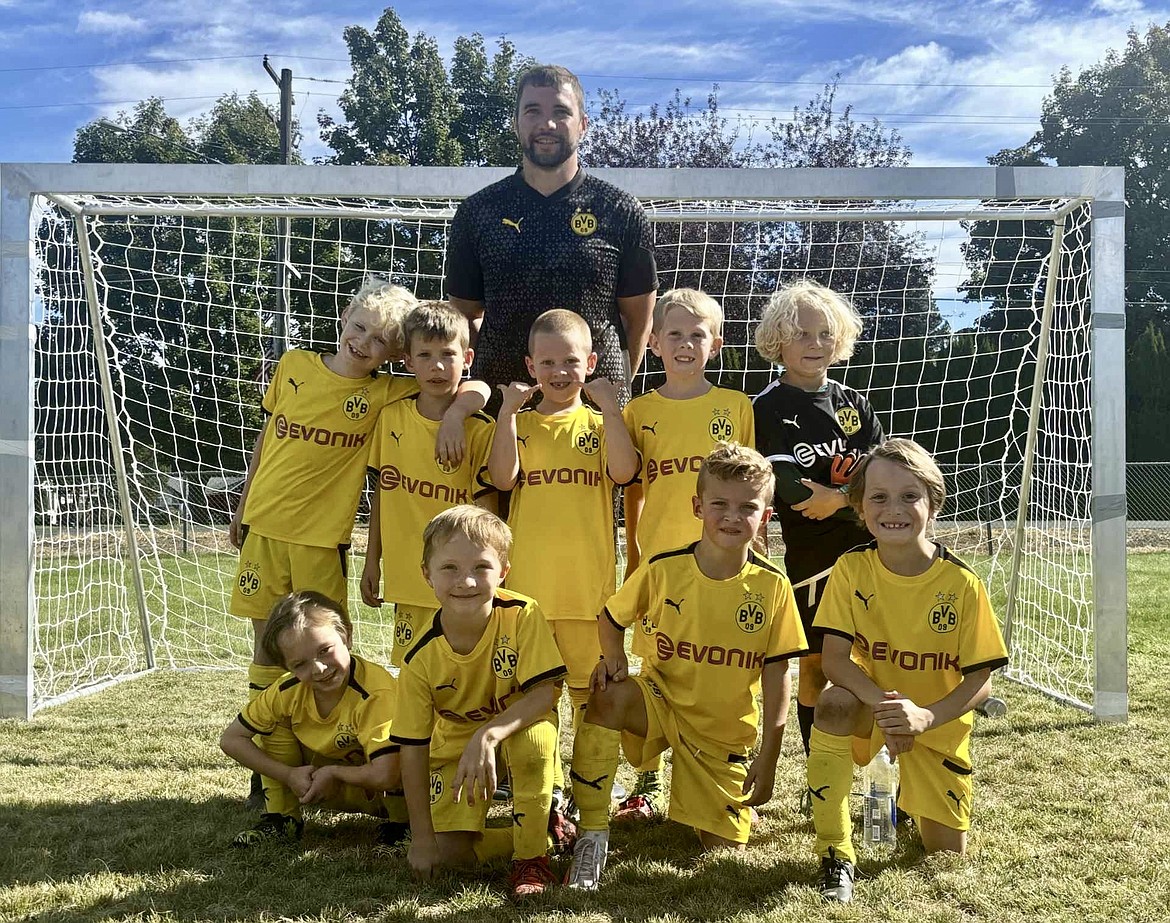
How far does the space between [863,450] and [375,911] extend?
1.93 m

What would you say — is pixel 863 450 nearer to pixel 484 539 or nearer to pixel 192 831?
pixel 484 539

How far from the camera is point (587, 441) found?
285 cm

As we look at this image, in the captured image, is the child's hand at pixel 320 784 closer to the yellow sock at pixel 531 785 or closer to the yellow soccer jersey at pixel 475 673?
the yellow soccer jersey at pixel 475 673

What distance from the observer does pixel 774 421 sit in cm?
302

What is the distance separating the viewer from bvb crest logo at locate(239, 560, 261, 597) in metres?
3.13

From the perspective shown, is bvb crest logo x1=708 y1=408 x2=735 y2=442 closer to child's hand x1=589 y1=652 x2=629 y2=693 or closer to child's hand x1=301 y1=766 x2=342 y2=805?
child's hand x1=589 y1=652 x2=629 y2=693

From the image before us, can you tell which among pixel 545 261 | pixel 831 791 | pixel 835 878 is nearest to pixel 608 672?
pixel 831 791

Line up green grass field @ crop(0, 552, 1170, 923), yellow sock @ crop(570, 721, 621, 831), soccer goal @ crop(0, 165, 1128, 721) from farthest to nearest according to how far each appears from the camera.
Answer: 1. soccer goal @ crop(0, 165, 1128, 721)
2. yellow sock @ crop(570, 721, 621, 831)
3. green grass field @ crop(0, 552, 1170, 923)

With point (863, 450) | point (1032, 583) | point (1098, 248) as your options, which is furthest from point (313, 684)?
point (1032, 583)

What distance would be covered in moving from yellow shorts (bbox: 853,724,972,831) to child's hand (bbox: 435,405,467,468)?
1368 mm

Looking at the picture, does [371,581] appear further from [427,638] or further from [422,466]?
[427,638]

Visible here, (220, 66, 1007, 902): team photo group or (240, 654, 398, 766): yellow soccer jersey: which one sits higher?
(220, 66, 1007, 902): team photo group

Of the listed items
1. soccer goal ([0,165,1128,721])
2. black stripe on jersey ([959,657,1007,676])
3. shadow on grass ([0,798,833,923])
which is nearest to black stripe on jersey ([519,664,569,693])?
shadow on grass ([0,798,833,923])

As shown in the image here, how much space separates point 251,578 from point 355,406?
25.6 inches
